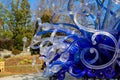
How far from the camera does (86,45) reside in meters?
5.63

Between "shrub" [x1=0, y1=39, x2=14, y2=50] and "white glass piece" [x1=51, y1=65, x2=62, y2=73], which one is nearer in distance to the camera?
"white glass piece" [x1=51, y1=65, x2=62, y2=73]

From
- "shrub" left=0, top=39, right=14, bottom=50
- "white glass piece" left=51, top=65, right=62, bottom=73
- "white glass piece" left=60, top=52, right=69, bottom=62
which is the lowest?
"shrub" left=0, top=39, right=14, bottom=50

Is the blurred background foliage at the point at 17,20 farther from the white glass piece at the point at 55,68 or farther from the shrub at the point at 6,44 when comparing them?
the white glass piece at the point at 55,68

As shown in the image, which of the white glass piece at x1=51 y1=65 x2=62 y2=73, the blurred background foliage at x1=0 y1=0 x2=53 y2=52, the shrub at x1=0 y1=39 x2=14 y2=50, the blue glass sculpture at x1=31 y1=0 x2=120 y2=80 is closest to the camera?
the blue glass sculpture at x1=31 y1=0 x2=120 y2=80

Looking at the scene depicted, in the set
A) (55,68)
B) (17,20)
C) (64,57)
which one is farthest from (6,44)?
(64,57)

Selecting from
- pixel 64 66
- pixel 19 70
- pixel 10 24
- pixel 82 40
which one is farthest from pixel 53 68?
pixel 10 24

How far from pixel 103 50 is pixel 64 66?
29.6 inches

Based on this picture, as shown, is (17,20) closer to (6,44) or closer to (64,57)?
(6,44)

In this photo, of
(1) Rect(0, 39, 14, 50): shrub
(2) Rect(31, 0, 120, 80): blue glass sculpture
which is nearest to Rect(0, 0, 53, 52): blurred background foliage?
(1) Rect(0, 39, 14, 50): shrub

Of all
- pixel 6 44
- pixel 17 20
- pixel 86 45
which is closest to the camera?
pixel 86 45

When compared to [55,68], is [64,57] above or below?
above

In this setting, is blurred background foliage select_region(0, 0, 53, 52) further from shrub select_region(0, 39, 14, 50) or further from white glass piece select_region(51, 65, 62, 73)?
white glass piece select_region(51, 65, 62, 73)

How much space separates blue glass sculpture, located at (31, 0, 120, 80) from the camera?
5488mm

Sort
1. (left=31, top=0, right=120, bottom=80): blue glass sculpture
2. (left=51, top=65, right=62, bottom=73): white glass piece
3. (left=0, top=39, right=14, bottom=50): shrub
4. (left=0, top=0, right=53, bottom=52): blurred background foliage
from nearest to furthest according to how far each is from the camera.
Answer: (left=31, top=0, right=120, bottom=80): blue glass sculpture
(left=51, top=65, right=62, bottom=73): white glass piece
(left=0, top=39, right=14, bottom=50): shrub
(left=0, top=0, right=53, bottom=52): blurred background foliage
